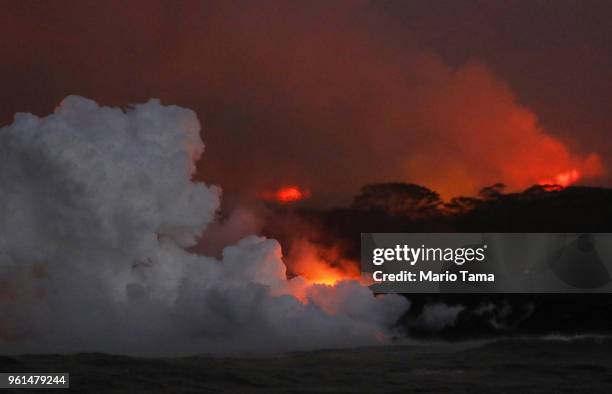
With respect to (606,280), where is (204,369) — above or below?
below

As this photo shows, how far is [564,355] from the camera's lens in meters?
89.9

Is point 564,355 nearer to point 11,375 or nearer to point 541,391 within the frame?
point 541,391

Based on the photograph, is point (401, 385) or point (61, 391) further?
point (401, 385)

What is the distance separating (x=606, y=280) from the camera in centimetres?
8481

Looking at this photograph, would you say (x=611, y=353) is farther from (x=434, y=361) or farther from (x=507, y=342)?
(x=434, y=361)

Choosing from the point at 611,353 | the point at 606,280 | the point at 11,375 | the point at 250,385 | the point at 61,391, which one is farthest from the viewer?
the point at 611,353

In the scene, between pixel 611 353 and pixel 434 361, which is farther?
pixel 611 353

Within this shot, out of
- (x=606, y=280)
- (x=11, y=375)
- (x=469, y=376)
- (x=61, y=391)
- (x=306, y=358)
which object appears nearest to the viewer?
(x=11, y=375)

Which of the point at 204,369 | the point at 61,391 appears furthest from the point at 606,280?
the point at 61,391

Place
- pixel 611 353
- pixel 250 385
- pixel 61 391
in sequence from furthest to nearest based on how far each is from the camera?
1. pixel 611 353
2. pixel 250 385
3. pixel 61 391

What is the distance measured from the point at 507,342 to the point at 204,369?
3419 cm

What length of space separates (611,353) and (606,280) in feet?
34.6

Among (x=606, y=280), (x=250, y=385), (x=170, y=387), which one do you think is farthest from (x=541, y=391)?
(x=606, y=280)

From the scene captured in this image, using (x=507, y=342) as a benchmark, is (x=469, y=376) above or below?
below
